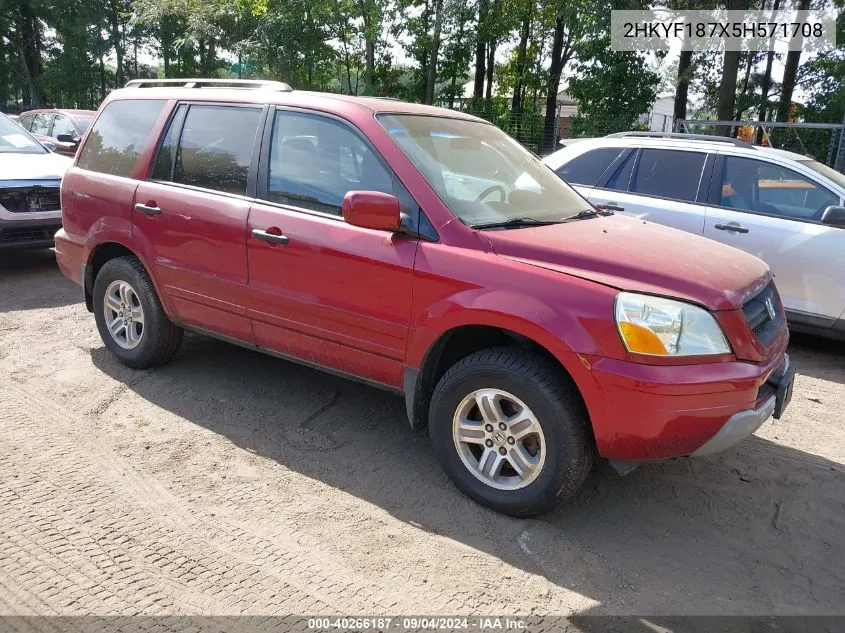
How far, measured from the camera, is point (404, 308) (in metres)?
3.40

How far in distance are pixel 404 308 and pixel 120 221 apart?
232 centimetres

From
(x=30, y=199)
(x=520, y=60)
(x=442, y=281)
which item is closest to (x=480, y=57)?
(x=520, y=60)

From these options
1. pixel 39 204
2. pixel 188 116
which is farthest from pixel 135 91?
pixel 39 204

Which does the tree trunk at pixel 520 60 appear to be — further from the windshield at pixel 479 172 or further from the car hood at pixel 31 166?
the windshield at pixel 479 172

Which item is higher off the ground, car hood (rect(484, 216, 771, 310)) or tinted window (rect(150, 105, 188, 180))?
tinted window (rect(150, 105, 188, 180))

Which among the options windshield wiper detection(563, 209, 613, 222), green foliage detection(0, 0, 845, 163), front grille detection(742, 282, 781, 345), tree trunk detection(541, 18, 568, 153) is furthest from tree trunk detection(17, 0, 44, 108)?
front grille detection(742, 282, 781, 345)

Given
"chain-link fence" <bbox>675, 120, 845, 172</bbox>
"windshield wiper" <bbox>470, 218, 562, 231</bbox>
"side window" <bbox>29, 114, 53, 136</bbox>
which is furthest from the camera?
"chain-link fence" <bbox>675, 120, 845, 172</bbox>

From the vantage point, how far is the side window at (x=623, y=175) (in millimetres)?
6504

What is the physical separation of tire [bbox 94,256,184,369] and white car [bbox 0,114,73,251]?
2.94 metres

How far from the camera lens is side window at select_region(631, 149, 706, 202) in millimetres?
6199

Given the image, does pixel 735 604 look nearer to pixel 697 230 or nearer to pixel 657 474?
pixel 657 474

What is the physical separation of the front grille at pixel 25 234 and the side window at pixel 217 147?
3.75 m

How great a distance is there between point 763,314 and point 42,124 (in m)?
13.6

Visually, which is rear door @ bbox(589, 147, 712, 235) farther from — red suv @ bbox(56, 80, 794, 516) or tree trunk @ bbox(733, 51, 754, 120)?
tree trunk @ bbox(733, 51, 754, 120)
